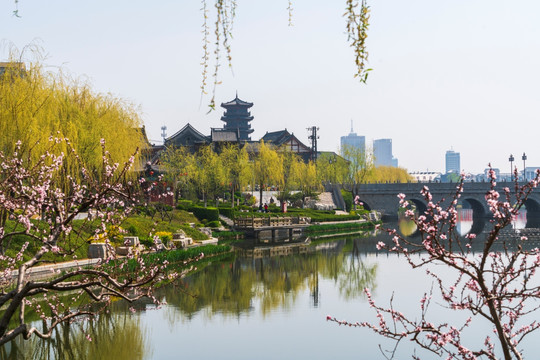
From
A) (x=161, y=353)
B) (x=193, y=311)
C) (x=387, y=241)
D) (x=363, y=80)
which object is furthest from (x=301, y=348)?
(x=387, y=241)

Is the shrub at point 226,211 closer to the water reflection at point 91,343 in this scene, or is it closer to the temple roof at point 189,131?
the water reflection at point 91,343

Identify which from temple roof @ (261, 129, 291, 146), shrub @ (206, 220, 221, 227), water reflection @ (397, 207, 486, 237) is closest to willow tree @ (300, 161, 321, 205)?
water reflection @ (397, 207, 486, 237)

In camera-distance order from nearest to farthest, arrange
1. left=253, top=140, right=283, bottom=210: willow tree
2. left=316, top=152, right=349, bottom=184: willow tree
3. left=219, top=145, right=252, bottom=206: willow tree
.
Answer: left=219, top=145, right=252, bottom=206: willow tree → left=253, top=140, right=283, bottom=210: willow tree → left=316, top=152, right=349, bottom=184: willow tree

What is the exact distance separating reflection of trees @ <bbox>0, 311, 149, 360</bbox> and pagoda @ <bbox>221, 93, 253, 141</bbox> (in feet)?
325

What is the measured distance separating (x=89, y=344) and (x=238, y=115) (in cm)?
10330

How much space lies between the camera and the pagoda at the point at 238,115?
117125 mm

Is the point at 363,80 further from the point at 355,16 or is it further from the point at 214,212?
the point at 214,212

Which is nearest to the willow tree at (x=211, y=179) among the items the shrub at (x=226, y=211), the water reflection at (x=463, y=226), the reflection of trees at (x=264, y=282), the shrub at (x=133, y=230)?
the shrub at (x=226, y=211)

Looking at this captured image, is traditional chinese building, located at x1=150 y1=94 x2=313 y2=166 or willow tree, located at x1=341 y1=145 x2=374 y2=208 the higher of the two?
traditional chinese building, located at x1=150 y1=94 x2=313 y2=166

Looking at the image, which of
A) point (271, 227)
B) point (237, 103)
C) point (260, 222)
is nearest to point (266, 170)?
point (260, 222)

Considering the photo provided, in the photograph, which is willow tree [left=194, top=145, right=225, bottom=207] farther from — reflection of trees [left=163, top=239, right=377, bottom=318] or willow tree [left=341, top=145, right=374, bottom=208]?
willow tree [left=341, top=145, right=374, bottom=208]

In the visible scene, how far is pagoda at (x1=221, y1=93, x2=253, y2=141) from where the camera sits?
384 ft

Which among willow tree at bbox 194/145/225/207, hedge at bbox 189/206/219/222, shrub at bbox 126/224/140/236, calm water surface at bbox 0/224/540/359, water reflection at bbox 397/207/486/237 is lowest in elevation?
calm water surface at bbox 0/224/540/359

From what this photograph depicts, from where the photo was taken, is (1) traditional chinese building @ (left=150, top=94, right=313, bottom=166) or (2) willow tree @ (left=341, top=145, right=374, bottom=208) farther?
(1) traditional chinese building @ (left=150, top=94, right=313, bottom=166)
